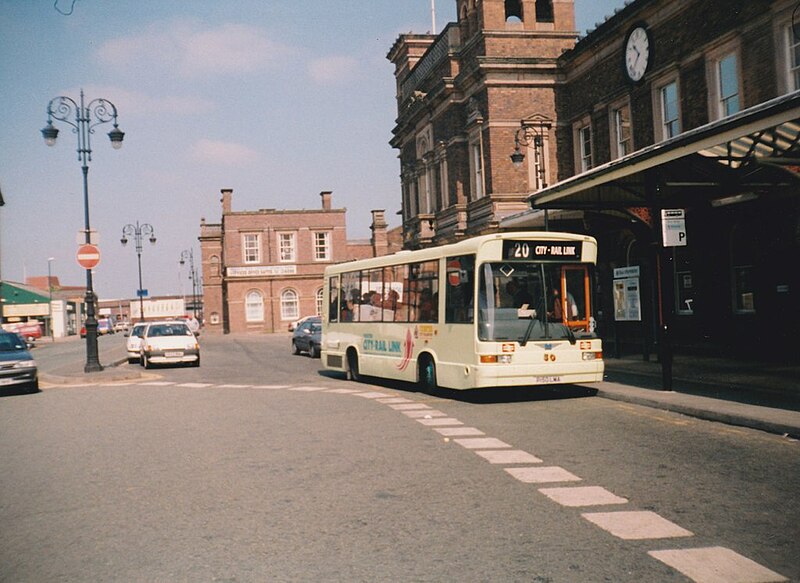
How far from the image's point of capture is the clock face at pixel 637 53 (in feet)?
80.3

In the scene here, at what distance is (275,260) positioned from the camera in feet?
245

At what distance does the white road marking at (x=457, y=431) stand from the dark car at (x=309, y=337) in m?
19.0

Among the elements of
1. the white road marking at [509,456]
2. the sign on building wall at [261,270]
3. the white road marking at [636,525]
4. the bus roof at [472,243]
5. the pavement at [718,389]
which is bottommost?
the white road marking at [636,525]

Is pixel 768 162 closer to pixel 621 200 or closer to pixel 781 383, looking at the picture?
pixel 781 383

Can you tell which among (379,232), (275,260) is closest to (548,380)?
(275,260)

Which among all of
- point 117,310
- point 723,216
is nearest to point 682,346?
point 723,216

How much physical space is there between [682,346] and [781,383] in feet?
27.1

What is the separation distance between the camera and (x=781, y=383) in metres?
14.0

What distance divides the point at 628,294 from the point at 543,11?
19121 millimetres

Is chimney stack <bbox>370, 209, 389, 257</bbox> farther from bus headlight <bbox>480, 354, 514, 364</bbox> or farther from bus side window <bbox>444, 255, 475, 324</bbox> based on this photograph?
bus headlight <bbox>480, 354, 514, 364</bbox>

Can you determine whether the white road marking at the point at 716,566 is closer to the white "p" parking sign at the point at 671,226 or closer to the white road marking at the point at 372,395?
the white "p" parking sign at the point at 671,226

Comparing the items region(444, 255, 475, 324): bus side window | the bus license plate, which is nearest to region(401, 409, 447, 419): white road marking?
region(444, 255, 475, 324): bus side window

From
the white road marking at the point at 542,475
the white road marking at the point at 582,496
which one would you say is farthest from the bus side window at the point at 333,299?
the white road marking at the point at 582,496

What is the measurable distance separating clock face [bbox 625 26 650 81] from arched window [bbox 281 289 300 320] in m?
51.7
